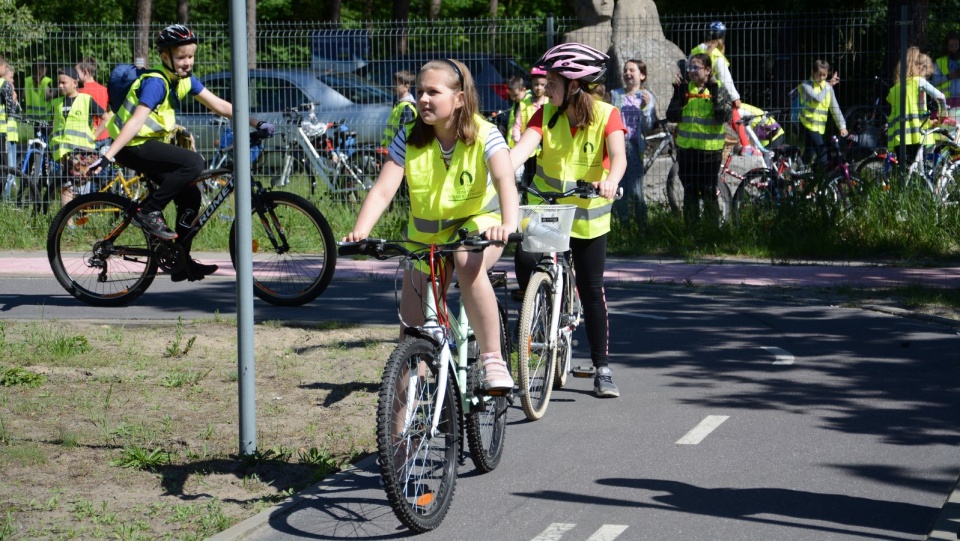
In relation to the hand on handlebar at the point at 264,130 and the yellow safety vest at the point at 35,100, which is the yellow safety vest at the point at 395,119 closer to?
the yellow safety vest at the point at 35,100

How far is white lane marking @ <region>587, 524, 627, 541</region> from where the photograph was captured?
491 cm

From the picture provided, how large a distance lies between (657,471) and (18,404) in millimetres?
3371

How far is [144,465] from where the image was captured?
19.1 ft

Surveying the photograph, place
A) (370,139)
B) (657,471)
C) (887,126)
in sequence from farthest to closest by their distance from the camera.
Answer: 1. (370,139)
2. (887,126)
3. (657,471)

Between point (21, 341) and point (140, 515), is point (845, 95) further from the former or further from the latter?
point (140, 515)

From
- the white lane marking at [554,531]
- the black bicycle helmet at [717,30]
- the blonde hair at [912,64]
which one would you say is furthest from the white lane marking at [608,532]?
the black bicycle helmet at [717,30]

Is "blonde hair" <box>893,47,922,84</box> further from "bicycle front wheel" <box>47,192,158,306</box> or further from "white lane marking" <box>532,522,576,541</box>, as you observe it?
"white lane marking" <box>532,522,576,541</box>

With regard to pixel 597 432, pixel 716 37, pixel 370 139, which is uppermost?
pixel 716 37

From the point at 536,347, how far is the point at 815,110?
8680mm

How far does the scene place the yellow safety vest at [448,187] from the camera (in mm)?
5504

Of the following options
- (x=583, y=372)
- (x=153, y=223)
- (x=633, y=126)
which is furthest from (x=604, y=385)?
(x=633, y=126)

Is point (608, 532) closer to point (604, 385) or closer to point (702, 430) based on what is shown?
point (702, 430)

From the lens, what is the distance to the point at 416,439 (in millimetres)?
4969

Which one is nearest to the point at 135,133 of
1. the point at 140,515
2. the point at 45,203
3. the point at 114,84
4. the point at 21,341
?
the point at 114,84
